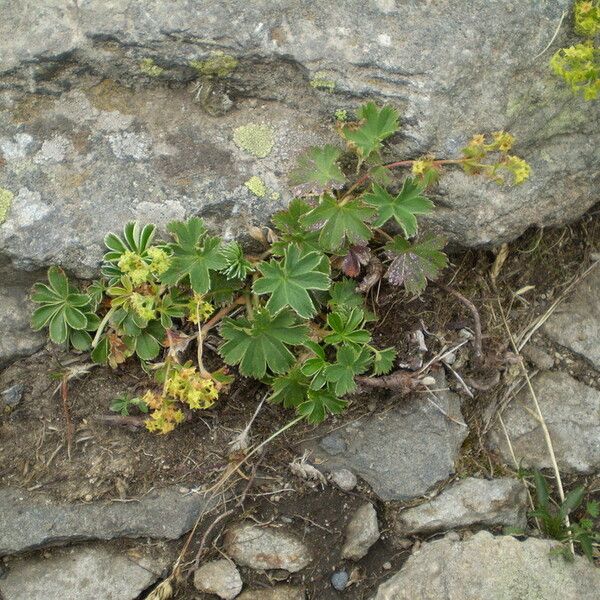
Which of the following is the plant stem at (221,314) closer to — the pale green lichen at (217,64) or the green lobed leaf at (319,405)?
the green lobed leaf at (319,405)

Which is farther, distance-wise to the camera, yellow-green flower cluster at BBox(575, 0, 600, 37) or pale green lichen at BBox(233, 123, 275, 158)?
pale green lichen at BBox(233, 123, 275, 158)

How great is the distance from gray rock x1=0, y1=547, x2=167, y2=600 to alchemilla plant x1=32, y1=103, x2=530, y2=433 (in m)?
0.58

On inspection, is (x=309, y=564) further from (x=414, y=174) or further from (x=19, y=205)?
(x=19, y=205)

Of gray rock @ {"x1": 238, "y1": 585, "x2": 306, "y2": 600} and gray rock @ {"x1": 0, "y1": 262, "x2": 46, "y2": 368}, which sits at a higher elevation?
gray rock @ {"x1": 0, "y1": 262, "x2": 46, "y2": 368}

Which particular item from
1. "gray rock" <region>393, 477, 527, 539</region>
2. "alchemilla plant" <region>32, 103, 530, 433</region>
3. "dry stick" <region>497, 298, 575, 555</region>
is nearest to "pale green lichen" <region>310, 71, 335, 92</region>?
"alchemilla plant" <region>32, 103, 530, 433</region>

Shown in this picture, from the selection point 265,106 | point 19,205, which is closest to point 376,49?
point 265,106

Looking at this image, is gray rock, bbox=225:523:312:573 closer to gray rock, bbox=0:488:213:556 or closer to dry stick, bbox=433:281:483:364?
gray rock, bbox=0:488:213:556

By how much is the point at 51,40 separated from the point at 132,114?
1.54ft

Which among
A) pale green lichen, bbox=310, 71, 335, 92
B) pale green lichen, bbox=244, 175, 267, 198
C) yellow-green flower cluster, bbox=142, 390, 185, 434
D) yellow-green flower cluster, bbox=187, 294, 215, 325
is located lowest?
yellow-green flower cluster, bbox=142, 390, 185, 434

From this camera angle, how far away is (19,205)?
3.35 m

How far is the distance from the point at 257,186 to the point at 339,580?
1769 millimetres

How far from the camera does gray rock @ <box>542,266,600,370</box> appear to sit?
12.4 feet

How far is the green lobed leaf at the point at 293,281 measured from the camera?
3.14 meters

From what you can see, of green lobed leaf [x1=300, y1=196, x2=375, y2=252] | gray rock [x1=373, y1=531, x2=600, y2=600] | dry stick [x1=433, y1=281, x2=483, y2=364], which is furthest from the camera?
dry stick [x1=433, y1=281, x2=483, y2=364]
